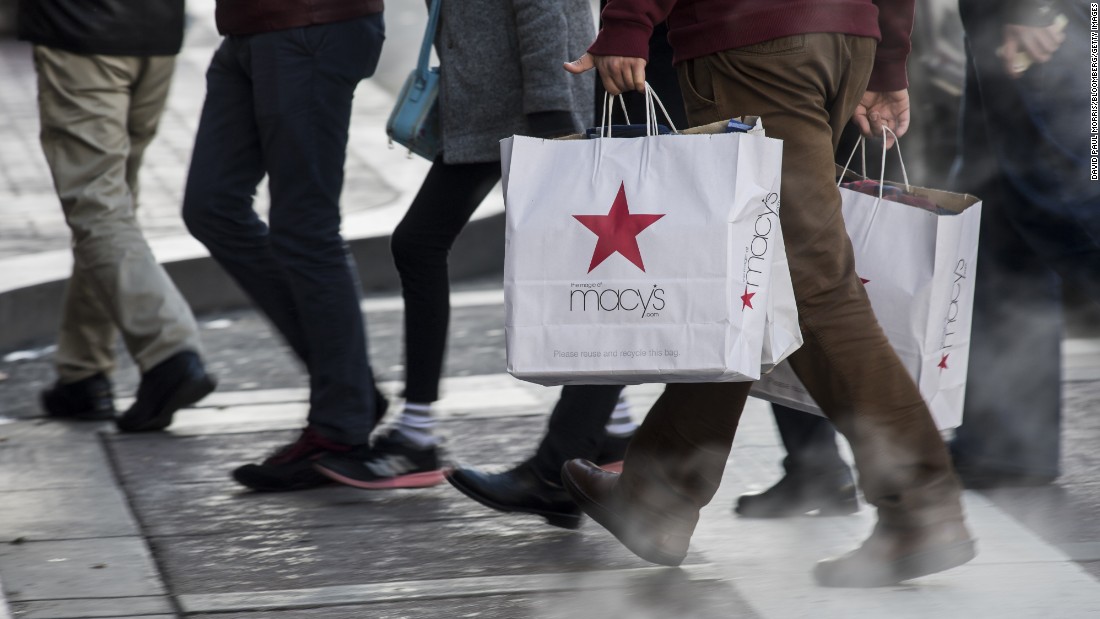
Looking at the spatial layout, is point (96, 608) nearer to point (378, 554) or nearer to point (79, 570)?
point (79, 570)

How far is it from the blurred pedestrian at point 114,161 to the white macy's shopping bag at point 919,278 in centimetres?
193

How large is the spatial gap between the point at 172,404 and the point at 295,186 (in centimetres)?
99

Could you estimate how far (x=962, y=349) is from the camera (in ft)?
10.8

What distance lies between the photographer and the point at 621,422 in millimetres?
3879

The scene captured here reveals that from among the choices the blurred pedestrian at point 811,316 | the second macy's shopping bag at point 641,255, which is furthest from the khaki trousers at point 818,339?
the second macy's shopping bag at point 641,255

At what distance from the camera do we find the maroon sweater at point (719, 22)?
2.78 m

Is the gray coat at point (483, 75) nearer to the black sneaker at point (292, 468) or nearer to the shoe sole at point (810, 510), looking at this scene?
the black sneaker at point (292, 468)

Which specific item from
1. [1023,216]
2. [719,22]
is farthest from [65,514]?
[1023,216]

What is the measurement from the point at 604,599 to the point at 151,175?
5873 mm

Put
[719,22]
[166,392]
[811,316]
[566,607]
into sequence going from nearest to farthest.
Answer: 1. [719,22]
2. [811,316]
3. [566,607]
4. [166,392]

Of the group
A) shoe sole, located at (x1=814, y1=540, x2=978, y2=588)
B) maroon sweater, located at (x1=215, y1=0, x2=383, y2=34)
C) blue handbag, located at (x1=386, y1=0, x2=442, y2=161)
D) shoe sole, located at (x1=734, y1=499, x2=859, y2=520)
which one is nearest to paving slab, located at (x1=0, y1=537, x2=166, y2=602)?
blue handbag, located at (x1=386, y1=0, x2=442, y2=161)

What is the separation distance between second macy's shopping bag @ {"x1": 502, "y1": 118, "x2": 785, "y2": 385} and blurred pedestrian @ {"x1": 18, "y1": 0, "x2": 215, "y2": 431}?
193 centimetres

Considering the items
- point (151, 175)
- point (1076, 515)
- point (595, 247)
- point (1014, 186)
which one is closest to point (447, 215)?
point (595, 247)

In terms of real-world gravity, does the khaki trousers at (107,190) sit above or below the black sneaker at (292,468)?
above
